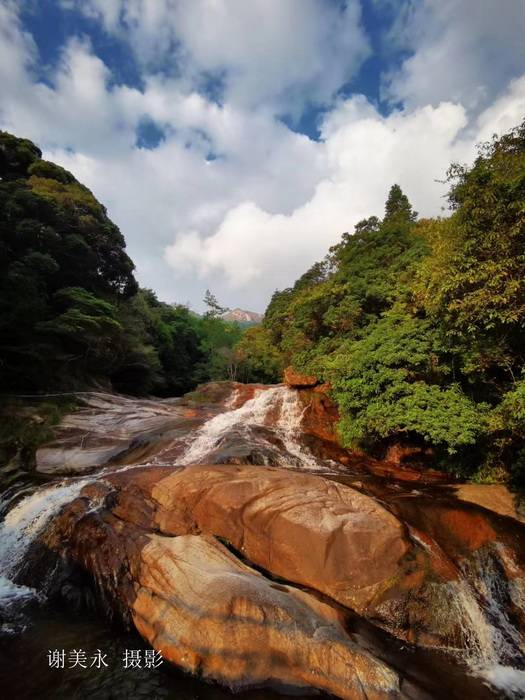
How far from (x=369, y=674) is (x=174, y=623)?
279cm

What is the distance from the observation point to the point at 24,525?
7.90 meters

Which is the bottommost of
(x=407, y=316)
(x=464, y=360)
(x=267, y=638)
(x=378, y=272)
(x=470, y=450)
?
(x=267, y=638)

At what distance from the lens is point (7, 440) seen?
40.1 feet

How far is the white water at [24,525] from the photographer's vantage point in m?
6.67

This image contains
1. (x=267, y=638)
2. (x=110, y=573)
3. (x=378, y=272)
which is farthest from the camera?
(x=378, y=272)

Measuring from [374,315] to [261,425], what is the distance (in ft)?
24.4

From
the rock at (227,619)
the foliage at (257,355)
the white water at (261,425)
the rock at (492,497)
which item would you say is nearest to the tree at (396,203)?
the foliage at (257,355)

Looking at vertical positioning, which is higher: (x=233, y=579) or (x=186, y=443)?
(x=186, y=443)

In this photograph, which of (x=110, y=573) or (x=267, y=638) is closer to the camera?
(x=267, y=638)

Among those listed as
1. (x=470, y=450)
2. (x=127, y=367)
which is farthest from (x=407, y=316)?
(x=127, y=367)

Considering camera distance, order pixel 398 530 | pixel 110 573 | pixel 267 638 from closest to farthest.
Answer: pixel 267 638 < pixel 110 573 < pixel 398 530

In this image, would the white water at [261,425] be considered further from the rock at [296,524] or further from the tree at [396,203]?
the tree at [396,203]

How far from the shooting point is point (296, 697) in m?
4.41

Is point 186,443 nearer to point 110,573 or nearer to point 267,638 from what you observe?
point 110,573
